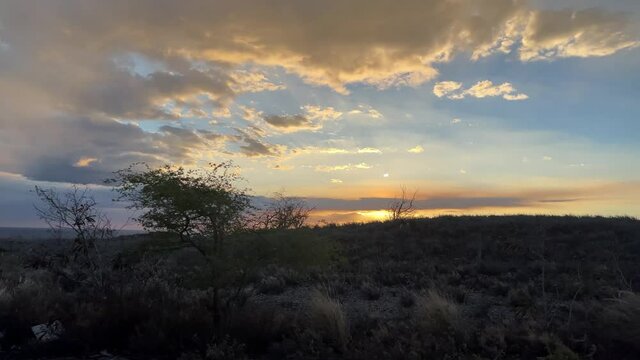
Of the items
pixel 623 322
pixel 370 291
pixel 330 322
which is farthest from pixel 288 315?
pixel 623 322

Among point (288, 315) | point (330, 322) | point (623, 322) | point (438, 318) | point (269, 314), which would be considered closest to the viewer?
point (623, 322)

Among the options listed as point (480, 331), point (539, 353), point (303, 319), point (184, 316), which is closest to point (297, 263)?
point (303, 319)

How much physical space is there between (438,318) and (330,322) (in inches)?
88.5

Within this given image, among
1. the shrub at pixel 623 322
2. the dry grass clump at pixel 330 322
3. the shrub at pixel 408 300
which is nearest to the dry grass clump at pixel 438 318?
the dry grass clump at pixel 330 322

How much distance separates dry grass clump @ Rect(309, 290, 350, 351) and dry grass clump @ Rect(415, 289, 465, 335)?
5.35 ft

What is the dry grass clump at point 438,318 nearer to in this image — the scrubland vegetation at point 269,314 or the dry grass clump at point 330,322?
the scrubland vegetation at point 269,314

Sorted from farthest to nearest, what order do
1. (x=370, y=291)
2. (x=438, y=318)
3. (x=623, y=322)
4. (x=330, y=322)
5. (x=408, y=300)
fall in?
(x=370, y=291) < (x=408, y=300) < (x=438, y=318) < (x=330, y=322) < (x=623, y=322)

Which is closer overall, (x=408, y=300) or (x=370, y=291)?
(x=408, y=300)

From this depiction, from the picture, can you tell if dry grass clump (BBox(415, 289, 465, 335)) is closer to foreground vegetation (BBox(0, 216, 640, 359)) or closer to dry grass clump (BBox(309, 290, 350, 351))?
foreground vegetation (BBox(0, 216, 640, 359))

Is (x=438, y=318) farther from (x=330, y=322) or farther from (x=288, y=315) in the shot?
(x=288, y=315)

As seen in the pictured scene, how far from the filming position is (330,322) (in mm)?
10547

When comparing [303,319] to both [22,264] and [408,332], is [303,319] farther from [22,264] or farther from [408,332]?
[22,264]

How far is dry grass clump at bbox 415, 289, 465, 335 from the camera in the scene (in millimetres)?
10172

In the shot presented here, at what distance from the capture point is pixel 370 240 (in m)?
31.5
